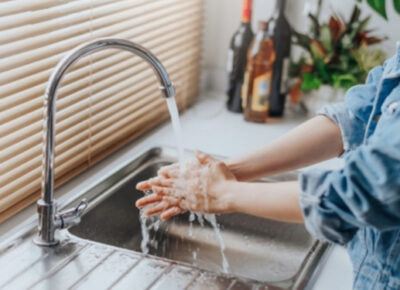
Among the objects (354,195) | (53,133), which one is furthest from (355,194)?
(53,133)

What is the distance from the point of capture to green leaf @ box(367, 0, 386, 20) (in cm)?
178

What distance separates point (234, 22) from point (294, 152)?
3.25ft

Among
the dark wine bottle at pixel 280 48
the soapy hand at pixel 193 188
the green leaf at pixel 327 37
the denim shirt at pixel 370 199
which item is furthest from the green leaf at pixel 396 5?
the soapy hand at pixel 193 188

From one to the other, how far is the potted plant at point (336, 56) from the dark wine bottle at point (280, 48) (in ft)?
0.14

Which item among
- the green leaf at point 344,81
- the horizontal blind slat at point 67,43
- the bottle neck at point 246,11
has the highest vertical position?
the horizontal blind slat at point 67,43

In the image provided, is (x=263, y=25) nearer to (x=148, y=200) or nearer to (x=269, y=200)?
(x=148, y=200)

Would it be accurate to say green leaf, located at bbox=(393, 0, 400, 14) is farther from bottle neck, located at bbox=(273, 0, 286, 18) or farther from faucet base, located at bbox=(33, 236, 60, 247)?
faucet base, located at bbox=(33, 236, 60, 247)

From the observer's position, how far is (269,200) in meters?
0.89

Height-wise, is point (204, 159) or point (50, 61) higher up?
point (50, 61)

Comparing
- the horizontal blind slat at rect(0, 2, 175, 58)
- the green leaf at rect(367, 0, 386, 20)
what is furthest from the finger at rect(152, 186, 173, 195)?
the green leaf at rect(367, 0, 386, 20)

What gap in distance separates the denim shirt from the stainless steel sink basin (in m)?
0.39

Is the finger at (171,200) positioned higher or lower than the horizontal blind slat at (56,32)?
lower

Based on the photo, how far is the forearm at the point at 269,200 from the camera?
86 cm

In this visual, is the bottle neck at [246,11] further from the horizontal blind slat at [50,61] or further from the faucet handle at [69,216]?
the faucet handle at [69,216]
